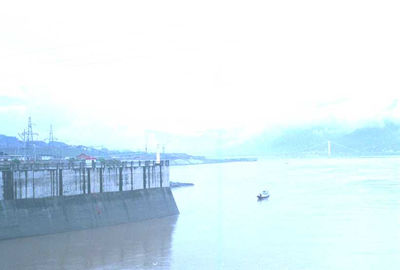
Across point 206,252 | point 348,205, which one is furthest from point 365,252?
point 348,205

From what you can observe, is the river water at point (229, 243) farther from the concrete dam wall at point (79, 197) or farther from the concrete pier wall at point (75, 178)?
the concrete pier wall at point (75, 178)

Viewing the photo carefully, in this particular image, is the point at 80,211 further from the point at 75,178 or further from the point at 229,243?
the point at 229,243

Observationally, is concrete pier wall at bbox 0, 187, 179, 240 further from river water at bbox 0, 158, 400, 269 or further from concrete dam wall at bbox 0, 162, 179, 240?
river water at bbox 0, 158, 400, 269

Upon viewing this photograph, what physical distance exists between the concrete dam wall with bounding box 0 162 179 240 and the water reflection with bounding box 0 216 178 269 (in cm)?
69

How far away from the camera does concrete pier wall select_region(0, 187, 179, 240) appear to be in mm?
24438

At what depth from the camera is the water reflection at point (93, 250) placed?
69.9 ft

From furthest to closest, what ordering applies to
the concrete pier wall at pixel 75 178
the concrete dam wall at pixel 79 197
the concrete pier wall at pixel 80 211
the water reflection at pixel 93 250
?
the concrete pier wall at pixel 75 178 < the concrete dam wall at pixel 79 197 < the concrete pier wall at pixel 80 211 < the water reflection at pixel 93 250

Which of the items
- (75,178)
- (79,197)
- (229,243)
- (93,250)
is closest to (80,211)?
(79,197)

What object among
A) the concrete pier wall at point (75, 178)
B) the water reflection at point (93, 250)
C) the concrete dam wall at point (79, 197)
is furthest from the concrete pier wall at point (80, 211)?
the water reflection at point (93, 250)

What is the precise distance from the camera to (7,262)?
21281 millimetres

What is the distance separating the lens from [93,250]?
931 inches

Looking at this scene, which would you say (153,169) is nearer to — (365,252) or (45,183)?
(45,183)

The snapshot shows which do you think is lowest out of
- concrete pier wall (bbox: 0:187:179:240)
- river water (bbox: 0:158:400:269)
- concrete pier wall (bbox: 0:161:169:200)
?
river water (bbox: 0:158:400:269)

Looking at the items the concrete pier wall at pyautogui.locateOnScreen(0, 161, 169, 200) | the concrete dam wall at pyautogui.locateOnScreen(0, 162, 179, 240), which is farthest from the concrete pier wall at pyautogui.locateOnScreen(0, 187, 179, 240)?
the concrete pier wall at pyautogui.locateOnScreen(0, 161, 169, 200)
